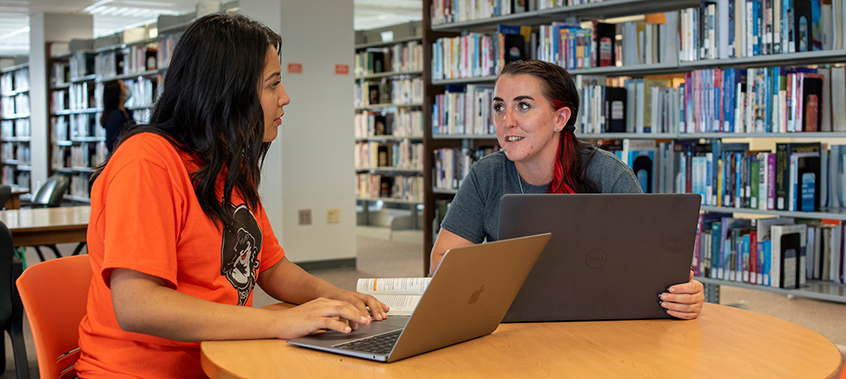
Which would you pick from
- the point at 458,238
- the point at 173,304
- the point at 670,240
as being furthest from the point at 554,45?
the point at 173,304

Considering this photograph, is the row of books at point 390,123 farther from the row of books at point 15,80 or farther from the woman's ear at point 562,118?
the row of books at point 15,80

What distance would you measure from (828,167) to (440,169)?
2091mm

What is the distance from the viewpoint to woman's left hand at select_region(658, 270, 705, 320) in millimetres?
1229

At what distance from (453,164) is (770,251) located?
183 cm

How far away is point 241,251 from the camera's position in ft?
4.08

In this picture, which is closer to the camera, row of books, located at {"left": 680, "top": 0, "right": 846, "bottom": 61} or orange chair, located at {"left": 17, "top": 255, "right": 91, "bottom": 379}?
orange chair, located at {"left": 17, "top": 255, "right": 91, "bottom": 379}

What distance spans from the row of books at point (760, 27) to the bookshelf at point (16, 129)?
9.43 meters

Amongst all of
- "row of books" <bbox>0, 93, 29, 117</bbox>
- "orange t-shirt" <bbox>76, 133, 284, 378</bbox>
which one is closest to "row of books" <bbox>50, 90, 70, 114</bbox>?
"row of books" <bbox>0, 93, 29, 117</bbox>

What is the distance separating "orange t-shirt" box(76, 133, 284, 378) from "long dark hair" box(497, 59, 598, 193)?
820mm

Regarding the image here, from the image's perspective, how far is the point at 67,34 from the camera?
885cm

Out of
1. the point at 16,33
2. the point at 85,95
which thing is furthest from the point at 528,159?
the point at 16,33

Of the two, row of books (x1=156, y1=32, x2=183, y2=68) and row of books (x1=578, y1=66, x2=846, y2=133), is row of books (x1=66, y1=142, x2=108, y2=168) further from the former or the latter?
row of books (x1=578, y1=66, x2=846, y2=133)

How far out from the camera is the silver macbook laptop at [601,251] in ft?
3.69

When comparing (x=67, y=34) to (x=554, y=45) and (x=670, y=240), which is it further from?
(x=670, y=240)
